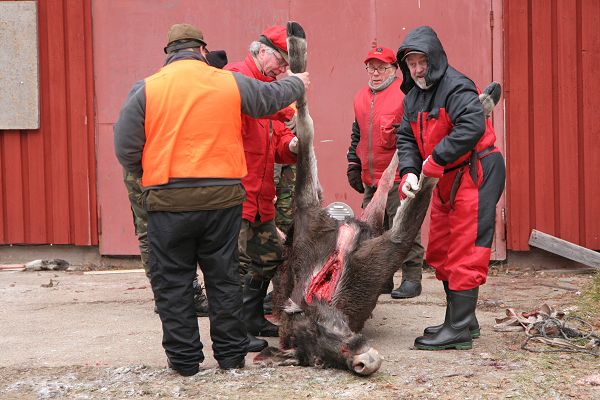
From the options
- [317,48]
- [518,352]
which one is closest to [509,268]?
[317,48]

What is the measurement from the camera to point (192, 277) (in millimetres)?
5129

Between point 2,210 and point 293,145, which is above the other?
point 293,145

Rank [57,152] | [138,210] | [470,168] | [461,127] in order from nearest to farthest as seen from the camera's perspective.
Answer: [461,127] < [470,168] < [138,210] < [57,152]

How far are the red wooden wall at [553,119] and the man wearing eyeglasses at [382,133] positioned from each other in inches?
69.6

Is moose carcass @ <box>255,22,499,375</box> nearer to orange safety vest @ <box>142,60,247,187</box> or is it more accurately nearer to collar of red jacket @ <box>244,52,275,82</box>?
collar of red jacket @ <box>244,52,275,82</box>

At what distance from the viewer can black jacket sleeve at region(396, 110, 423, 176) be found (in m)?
5.85

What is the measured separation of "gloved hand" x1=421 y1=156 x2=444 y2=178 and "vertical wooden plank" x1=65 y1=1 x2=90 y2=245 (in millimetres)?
5132

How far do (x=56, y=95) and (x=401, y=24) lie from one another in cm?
380

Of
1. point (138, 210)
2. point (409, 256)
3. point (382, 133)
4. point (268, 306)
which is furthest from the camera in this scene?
point (409, 256)

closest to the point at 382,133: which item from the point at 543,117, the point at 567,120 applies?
the point at 543,117

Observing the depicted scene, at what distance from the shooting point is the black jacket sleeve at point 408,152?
585 cm

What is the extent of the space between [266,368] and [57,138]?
531 centimetres

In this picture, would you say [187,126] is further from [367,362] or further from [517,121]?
[517,121]

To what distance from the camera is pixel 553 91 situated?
29.1ft
